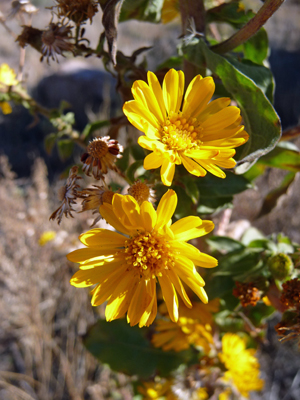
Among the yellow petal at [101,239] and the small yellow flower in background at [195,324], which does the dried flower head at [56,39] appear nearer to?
the yellow petal at [101,239]

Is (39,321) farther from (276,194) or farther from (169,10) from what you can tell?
(169,10)

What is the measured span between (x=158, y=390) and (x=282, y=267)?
4.45ft

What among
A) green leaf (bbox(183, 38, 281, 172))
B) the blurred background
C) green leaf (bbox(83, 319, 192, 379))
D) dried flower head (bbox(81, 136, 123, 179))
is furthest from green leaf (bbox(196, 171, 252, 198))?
the blurred background

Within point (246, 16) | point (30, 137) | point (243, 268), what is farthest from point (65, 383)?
point (30, 137)

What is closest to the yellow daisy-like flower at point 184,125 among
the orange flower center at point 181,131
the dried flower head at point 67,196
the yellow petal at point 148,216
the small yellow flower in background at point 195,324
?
the orange flower center at point 181,131

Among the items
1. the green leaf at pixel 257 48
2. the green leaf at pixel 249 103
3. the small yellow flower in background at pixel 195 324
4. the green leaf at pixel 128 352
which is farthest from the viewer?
the green leaf at pixel 128 352

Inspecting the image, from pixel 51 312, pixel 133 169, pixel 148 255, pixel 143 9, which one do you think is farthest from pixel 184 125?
pixel 51 312

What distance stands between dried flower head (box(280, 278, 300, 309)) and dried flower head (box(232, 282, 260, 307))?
0.45 ft

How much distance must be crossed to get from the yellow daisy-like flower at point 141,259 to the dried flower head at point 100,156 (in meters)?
0.16

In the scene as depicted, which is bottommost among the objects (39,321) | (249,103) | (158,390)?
(39,321)

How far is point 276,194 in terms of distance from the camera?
1.66 metres

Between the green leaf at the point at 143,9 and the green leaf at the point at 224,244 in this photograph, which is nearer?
the green leaf at the point at 143,9

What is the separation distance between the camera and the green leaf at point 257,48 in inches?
52.5

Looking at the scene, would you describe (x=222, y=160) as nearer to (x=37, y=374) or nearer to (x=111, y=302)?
(x=111, y=302)
